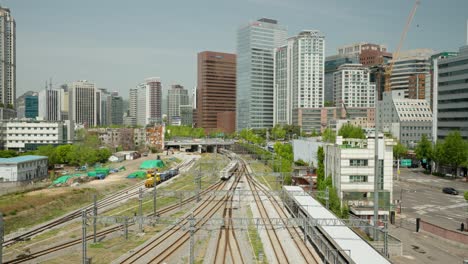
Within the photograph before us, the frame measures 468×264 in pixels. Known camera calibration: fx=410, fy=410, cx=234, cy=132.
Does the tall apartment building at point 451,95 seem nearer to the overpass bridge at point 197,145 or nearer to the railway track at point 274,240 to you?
the railway track at point 274,240

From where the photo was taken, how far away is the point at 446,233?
138 ft

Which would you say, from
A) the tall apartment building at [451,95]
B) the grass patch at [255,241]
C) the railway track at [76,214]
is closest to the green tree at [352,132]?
the tall apartment building at [451,95]

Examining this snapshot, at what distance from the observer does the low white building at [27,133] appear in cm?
13238

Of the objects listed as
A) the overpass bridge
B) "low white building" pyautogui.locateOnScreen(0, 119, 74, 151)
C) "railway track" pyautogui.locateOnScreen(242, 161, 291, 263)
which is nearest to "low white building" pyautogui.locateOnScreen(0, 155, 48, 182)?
"low white building" pyautogui.locateOnScreen(0, 119, 74, 151)

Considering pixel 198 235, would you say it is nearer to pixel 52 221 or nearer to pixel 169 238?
pixel 169 238

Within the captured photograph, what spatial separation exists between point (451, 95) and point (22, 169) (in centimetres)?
10085

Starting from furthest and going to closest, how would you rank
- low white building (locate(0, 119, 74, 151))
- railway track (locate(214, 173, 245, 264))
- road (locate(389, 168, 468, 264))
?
low white building (locate(0, 119, 74, 151)) < road (locate(389, 168, 468, 264)) < railway track (locate(214, 173, 245, 264))

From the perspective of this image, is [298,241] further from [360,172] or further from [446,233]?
[360,172]

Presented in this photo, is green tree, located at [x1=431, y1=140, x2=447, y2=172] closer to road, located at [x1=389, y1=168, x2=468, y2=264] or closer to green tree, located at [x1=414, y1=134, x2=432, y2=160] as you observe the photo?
green tree, located at [x1=414, y1=134, x2=432, y2=160]

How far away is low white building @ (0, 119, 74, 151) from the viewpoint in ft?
434

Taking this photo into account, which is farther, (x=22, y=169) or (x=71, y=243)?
(x=22, y=169)

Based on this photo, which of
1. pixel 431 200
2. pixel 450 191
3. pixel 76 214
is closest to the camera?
pixel 76 214

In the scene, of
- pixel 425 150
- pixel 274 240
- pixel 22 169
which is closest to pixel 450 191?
pixel 425 150

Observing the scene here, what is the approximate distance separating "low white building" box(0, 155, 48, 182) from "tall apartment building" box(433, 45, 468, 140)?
324 ft
